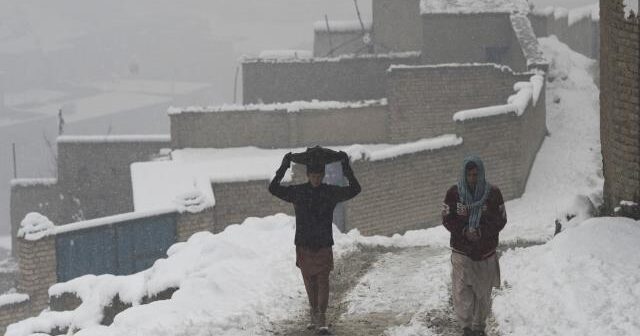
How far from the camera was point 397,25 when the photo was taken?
37.2 m

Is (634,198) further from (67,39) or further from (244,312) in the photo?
(67,39)

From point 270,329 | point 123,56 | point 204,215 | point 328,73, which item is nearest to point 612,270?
point 270,329

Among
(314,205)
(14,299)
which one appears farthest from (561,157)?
(314,205)

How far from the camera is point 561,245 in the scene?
977 centimetres

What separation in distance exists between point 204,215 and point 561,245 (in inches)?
403

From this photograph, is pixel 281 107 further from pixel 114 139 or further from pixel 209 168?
pixel 114 139

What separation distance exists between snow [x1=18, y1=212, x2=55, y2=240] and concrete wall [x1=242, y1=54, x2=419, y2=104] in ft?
57.5

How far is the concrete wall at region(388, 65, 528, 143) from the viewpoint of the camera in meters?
27.9

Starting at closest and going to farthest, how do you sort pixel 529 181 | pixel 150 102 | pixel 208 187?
pixel 208 187
pixel 529 181
pixel 150 102

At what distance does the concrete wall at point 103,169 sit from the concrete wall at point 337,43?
11.4m

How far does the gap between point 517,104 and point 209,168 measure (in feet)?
26.1

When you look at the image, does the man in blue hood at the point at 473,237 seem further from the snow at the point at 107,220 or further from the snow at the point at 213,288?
the snow at the point at 107,220

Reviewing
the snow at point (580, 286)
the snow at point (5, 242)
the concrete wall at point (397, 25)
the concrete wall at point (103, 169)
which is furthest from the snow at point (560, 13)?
the snow at point (5, 242)

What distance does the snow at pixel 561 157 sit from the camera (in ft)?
60.8
